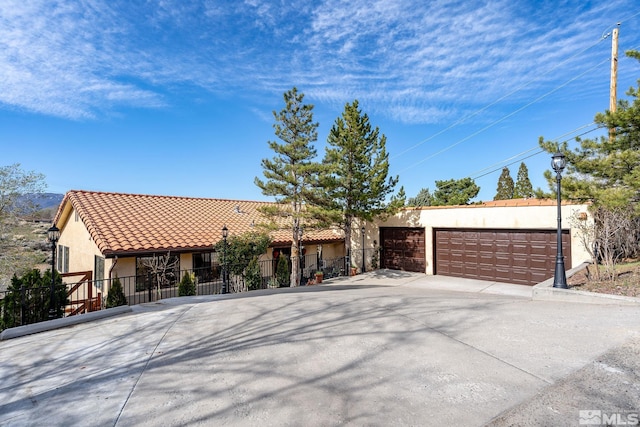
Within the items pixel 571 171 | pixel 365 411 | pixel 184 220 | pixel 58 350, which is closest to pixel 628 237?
pixel 571 171

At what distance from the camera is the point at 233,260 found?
471 inches

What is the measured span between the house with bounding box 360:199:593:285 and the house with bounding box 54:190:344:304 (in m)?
3.85

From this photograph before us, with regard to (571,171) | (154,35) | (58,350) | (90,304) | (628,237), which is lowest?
(90,304)

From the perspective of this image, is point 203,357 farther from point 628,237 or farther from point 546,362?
point 628,237

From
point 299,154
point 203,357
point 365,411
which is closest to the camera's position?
point 365,411

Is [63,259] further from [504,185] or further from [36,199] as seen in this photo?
[504,185]

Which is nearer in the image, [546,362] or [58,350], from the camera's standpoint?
[546,362]

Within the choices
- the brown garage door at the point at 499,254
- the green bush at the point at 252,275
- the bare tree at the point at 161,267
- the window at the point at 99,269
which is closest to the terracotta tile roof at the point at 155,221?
the bare tree at the point at 161,267

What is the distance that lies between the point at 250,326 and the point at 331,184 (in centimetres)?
851

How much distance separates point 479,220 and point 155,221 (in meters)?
14.1

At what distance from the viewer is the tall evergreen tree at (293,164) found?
12914 mm

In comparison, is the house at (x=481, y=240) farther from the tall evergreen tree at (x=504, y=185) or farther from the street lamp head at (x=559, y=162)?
the tall evergreen tree at (x=504, y=185)

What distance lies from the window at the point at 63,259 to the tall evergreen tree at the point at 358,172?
1336 cm

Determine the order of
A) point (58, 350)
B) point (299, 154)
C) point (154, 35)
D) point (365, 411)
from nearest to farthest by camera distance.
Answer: point (365, 411)
point (58, 350)
point (154, 35)
point (299, 154)
